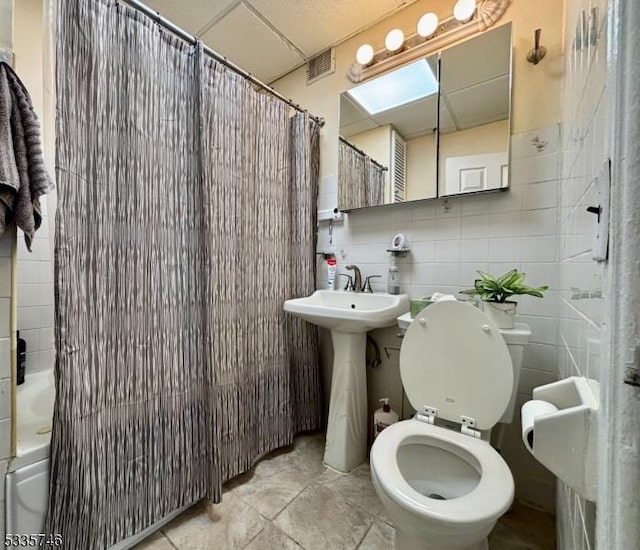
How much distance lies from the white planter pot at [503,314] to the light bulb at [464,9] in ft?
4.40

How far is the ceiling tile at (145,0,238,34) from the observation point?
1516 mm

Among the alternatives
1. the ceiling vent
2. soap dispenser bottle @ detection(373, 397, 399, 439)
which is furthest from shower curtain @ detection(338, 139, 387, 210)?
soap dispenser bottle @ detection(373, 397, 399, 439)

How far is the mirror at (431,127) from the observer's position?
133cm

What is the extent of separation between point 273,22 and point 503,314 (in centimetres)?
191

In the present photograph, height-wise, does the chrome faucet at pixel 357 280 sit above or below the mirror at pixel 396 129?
below

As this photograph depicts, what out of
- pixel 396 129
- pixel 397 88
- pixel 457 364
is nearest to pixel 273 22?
pixel 397 88

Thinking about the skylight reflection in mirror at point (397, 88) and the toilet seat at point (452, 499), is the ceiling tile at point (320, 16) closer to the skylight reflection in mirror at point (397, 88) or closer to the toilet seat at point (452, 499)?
the skylight reflection in mirror at point (397, 88)

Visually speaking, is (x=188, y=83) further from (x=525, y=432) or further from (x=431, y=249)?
(x=525, y=432)

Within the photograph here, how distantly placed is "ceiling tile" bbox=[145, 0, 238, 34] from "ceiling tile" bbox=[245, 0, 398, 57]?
0.18m

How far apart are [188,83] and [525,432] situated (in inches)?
63.4

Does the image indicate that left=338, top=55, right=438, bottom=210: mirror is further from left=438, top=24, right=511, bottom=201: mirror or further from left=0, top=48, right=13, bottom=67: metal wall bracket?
left=0, top=48, right=13, bottom=67: metal wall bracket

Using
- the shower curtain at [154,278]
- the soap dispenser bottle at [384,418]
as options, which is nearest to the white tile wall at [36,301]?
the shower curtain at [154,278]

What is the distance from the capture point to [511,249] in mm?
1311

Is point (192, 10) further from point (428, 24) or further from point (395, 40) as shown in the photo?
point (428, 24)
